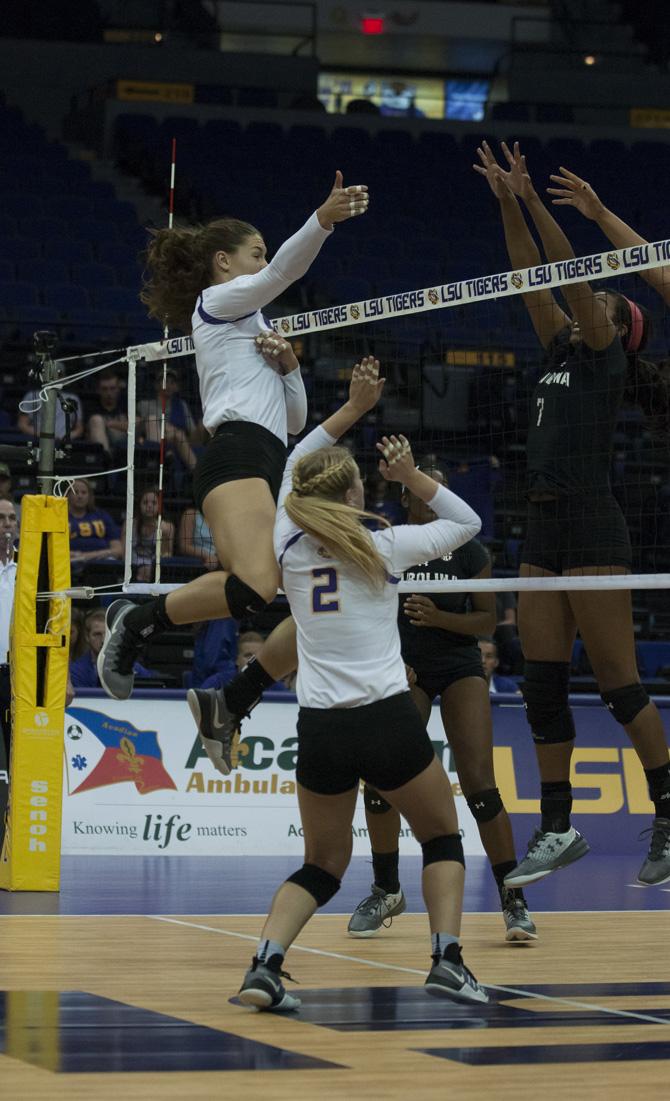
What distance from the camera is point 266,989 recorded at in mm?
4879

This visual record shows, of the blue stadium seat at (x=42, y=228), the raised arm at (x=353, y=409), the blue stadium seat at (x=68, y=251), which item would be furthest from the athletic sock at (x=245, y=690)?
the blue stadium seat at (x=42, y=228)

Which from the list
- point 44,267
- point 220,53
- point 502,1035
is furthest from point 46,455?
point 220,53

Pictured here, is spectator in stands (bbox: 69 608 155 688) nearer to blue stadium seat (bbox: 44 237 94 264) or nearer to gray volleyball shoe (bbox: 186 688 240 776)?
gray volleyball shoe (bbox: 186 688 240 776)

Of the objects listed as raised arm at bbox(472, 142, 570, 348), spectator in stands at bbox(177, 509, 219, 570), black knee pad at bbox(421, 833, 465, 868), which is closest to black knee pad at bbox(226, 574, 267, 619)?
black knee pad at bbox(421, 833, 465, 868)

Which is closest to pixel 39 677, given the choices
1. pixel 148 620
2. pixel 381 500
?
pixel 148 620

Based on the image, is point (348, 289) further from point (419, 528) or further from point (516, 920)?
point (419, 528)

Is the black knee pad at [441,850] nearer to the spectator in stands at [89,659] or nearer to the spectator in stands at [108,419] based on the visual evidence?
the spectator in stands at [89,659]

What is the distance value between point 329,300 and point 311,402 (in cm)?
411

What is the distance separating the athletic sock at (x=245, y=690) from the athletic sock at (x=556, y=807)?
1417 mm

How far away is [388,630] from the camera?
5102mm

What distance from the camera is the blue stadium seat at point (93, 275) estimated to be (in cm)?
1786

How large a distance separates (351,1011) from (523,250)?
134 inches

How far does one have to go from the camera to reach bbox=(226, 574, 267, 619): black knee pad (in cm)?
582

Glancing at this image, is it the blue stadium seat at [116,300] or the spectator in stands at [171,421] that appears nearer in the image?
the spectator in stands at [171,421]
